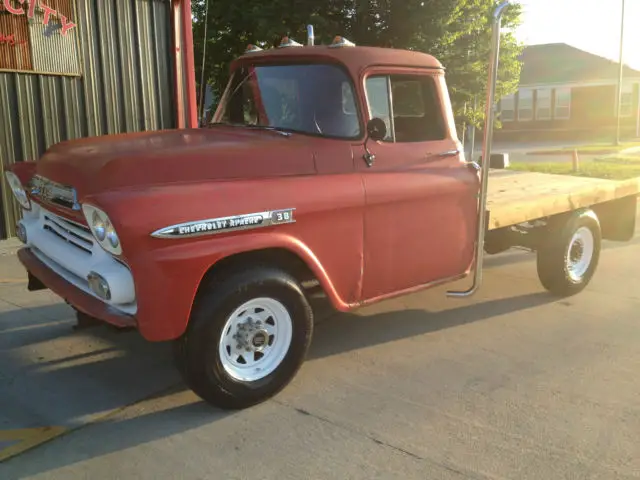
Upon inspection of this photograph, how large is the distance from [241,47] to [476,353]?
1230cm

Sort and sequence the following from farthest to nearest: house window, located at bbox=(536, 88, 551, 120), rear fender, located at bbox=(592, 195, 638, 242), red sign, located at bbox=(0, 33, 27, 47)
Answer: house window, located at bbox=(536, 88, 551, 120) → red sign, located at bbox=(0, 33, 27, 47) → rear fender, located at bbox=(592, 195, 638, 242)

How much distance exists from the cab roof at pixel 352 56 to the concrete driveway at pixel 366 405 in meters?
2.02

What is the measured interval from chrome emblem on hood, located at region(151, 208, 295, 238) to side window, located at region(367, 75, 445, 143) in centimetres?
111

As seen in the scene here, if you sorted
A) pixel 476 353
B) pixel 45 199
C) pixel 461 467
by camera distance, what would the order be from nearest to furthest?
1. pixel 461 467
2. pixel 45 199
3. pixel 476 353

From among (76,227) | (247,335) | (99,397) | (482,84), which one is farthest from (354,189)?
(482,84)

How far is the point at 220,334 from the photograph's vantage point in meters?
3.52

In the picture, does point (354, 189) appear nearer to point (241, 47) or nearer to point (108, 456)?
point (108, 456)

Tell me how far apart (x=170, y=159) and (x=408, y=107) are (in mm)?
1929

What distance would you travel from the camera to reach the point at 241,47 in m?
15.3

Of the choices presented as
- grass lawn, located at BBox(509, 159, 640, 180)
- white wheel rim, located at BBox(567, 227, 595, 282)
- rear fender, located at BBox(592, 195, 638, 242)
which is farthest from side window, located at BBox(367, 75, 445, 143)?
grass lawn, located at BBox(509, 159, 640, 180)

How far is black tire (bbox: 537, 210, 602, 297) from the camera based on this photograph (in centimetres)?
576

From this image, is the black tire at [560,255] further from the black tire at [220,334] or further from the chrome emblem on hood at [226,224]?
the chrome emblem on hood at [226,224]

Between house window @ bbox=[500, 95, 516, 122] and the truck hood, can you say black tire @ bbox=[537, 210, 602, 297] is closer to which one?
the truck hood

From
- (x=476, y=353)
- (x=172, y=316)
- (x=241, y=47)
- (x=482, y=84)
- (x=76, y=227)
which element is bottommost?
(x=476, y=353)
